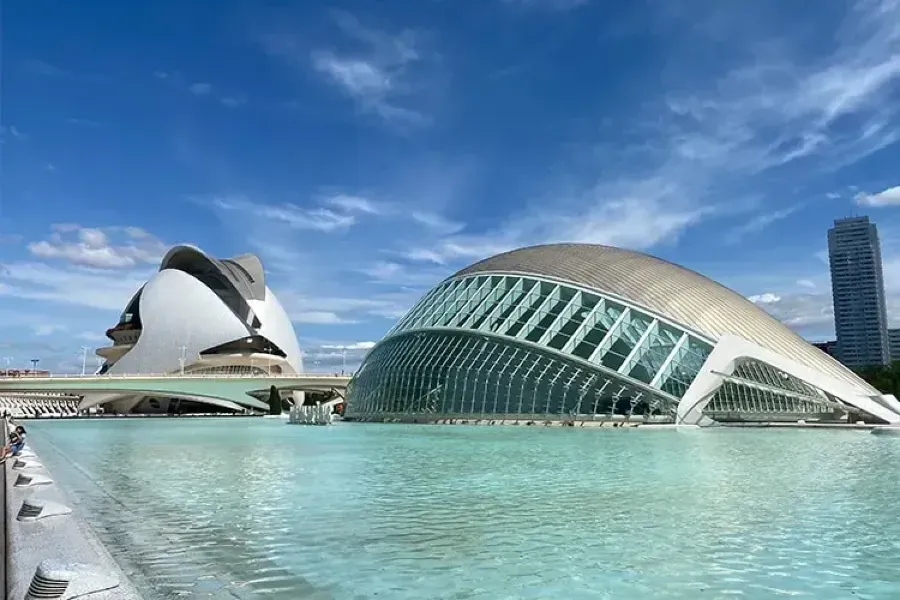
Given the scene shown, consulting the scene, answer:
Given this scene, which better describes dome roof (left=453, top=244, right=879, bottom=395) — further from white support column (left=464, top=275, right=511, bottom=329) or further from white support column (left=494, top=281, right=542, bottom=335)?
white support column (left=464, top=275, right=511, bottom=329)

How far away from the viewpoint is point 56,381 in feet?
246

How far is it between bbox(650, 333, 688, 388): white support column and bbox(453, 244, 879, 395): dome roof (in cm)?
79

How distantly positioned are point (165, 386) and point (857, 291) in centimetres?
13853

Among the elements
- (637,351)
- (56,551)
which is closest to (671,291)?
(637,351)

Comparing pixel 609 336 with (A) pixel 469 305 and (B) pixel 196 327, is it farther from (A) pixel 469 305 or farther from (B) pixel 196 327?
(B) pixel 196 327

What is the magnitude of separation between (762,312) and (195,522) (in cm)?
3143

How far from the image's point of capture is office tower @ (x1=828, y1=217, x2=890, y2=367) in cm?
14025

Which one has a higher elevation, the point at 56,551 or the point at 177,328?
the point at 177,328

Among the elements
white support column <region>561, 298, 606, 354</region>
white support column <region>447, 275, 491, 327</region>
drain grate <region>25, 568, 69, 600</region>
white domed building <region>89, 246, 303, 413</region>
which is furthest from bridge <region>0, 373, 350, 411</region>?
drain grate <region>25, 568, 69, 600</region>

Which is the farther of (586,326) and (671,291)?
(671,291)

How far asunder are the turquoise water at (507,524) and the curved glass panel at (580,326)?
1171cm

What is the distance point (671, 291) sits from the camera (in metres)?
32.0

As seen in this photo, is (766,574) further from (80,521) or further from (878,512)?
(80,521)

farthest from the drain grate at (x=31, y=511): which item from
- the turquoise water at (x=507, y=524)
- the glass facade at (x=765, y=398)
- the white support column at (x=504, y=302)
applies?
the glass facade at (x=765, y=398)
